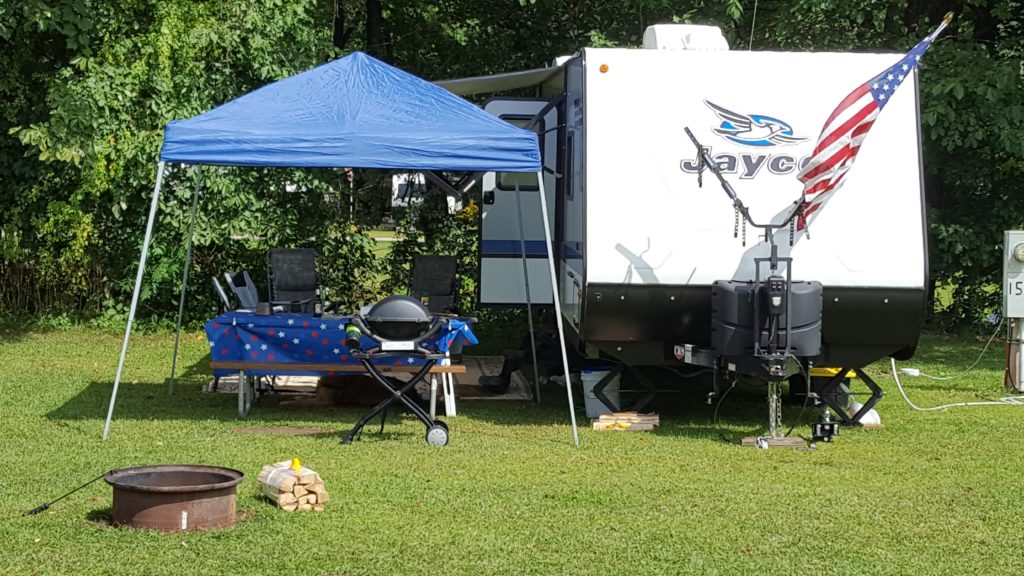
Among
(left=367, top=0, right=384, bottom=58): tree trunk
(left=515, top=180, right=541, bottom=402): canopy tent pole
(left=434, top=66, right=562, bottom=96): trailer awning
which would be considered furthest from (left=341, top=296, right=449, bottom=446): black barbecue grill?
(left=367, top=0, right=384, bottom=58): tree trunk

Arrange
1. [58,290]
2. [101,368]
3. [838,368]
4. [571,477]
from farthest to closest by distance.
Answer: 1. [58,290]
2. [101,368]
3. [838,368]
4. [571,477]

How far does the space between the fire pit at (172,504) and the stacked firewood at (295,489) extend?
37 cm

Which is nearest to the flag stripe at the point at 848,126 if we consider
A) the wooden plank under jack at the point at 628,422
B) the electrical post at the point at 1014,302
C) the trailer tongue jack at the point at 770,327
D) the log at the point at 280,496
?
the trailer tongue jack at the point at 770,327

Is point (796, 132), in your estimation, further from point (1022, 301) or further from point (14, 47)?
point (14, 47)

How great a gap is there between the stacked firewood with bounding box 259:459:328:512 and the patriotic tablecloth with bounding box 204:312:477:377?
2736 mm

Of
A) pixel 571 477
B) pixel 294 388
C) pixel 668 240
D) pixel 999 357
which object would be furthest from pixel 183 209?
pixel 999 357

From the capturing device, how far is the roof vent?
9.70 m

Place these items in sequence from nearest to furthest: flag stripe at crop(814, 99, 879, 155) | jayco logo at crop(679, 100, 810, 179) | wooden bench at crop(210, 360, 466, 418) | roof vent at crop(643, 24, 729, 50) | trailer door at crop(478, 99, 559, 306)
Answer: flag stripe at crop(814, 99, 879, 155), jayco logo at crop(679, 100, 810, 179), wooden bench at crop(210, 360, 466, 418), roof vent at crop(643, 24, 729, 50), trailer door at crop(478, 99, 559, 306)

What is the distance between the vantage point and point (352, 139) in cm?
834

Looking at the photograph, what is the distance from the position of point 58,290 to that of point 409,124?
24.4 ft

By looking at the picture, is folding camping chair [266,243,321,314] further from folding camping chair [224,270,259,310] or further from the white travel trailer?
the white travel trailer

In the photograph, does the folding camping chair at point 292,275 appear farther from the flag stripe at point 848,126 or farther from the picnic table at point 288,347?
the flag stripe at point 848,126

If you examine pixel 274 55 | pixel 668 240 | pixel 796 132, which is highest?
pixel 274 55

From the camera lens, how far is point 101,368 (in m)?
11.6
